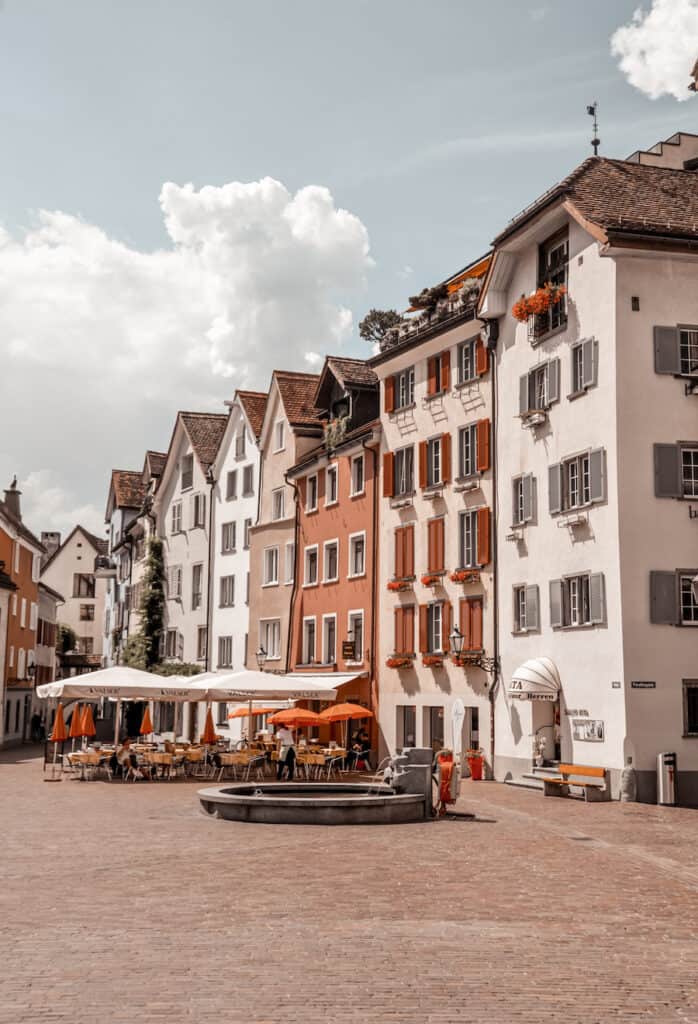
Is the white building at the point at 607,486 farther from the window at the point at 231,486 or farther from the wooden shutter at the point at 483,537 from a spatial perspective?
the window at the point at 231,486

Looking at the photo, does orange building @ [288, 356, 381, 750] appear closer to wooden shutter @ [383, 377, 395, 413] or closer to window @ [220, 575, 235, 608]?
wooden shutter @ [383, 377, 395, 413]

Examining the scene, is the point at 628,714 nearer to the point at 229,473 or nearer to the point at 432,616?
the point at 432,616

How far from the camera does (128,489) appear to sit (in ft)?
261

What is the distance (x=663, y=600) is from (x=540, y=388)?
25.4 ft

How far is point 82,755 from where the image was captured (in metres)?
34.1

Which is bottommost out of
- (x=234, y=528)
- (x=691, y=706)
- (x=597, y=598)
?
(x=691, y=706)

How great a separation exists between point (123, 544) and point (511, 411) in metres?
43.8

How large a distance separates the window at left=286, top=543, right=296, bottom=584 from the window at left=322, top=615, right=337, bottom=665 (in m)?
3.89

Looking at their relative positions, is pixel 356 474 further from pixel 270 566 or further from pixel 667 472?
pixel 667 472

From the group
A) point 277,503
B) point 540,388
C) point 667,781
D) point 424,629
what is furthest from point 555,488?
point 277,503

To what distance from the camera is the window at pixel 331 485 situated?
47.3 meters

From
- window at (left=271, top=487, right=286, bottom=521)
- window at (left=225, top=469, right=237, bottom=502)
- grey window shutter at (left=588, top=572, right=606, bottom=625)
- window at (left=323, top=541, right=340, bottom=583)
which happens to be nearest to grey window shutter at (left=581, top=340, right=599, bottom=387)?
grey window shutter at (left=588, top=572, right=606, bottom=625)

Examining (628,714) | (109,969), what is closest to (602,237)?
(628,714)

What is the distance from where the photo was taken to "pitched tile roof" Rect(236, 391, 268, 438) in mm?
56094
